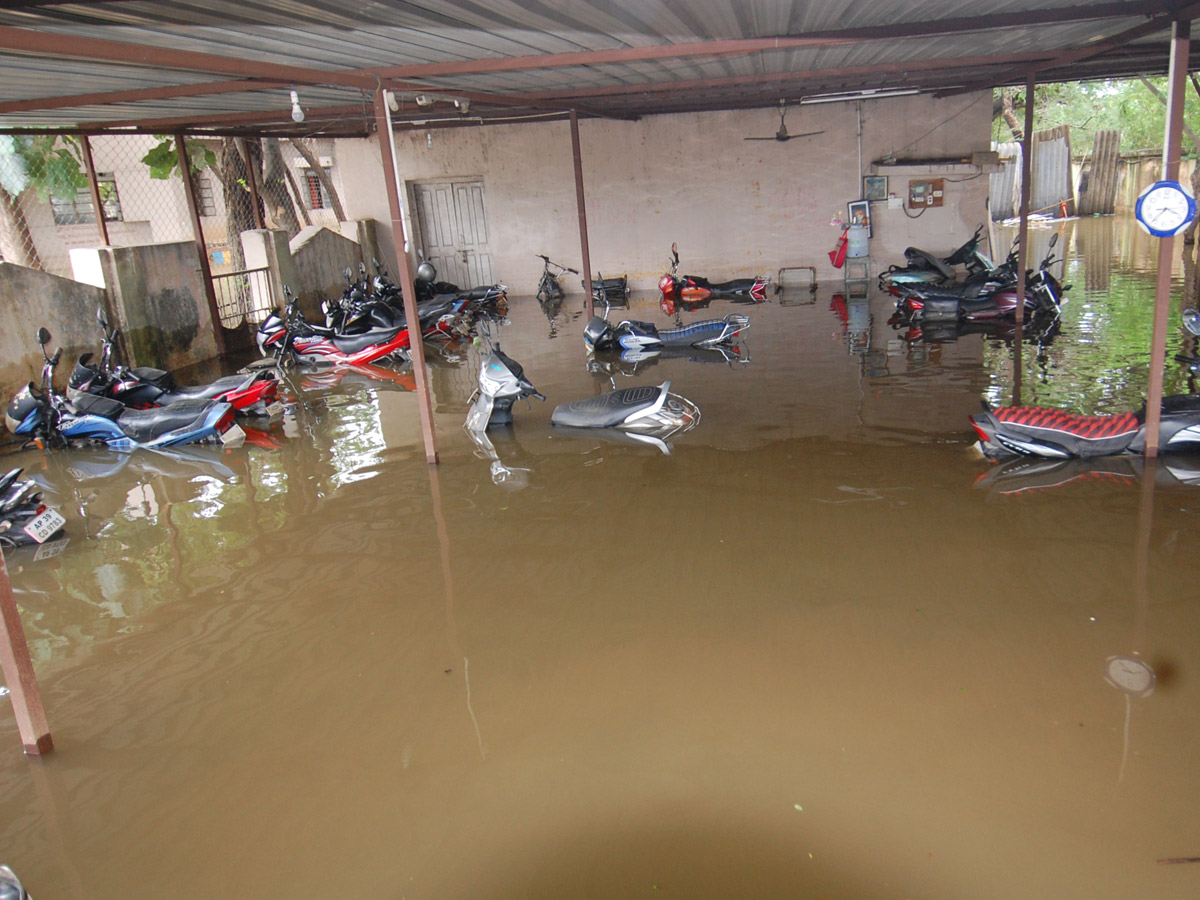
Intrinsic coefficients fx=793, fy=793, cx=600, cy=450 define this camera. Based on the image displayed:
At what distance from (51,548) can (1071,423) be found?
674 centimetres

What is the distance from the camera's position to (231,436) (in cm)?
724

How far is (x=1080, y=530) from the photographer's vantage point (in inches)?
172

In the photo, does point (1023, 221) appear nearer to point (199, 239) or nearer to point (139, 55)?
point (139, 55)

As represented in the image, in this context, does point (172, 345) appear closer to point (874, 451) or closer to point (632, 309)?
point (632, 309)

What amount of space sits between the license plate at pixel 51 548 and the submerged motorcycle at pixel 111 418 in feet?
6.60

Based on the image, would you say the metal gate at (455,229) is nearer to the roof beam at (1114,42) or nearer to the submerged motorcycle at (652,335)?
the submerged motorcycle at (652,335)

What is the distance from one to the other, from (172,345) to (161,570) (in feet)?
21.9

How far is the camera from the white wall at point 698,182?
14195mm

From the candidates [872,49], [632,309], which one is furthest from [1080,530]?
→ [632,309]

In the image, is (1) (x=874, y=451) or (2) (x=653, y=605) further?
(1) (x=874, y=451)

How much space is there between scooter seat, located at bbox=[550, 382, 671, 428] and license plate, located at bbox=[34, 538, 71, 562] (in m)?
3.62

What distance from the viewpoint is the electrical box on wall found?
46.2 ft

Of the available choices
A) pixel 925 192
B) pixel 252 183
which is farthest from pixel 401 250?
pixel 925 192

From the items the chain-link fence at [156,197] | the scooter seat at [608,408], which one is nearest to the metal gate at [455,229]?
the chain-link fence at [156,197]
